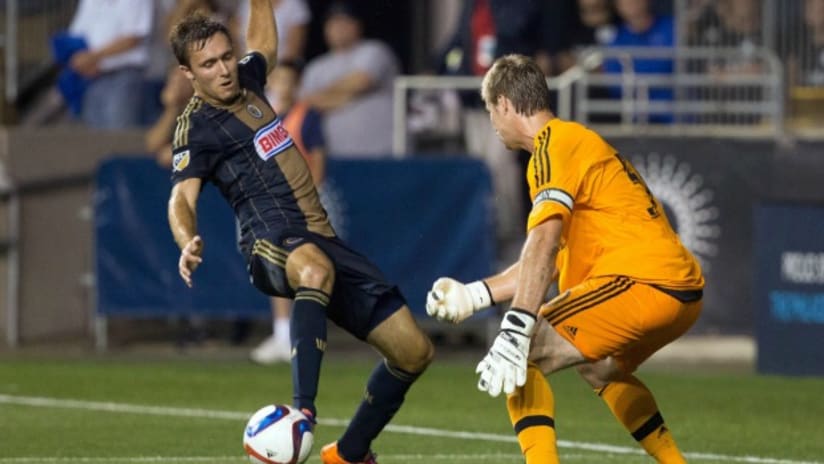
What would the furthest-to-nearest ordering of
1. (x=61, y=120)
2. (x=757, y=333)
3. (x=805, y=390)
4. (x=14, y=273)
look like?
(x=61, y=120) → (x=14, y=273) → (x=757, y=333) → (x=805, y=390)

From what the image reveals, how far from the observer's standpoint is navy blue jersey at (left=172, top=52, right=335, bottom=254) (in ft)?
30.8

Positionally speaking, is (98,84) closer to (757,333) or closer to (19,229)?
(19,229)

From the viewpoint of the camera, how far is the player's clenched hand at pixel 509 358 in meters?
7.45

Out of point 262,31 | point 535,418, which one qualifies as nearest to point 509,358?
point 535,418

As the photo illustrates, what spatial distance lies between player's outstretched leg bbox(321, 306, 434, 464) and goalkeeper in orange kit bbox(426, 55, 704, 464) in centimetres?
111

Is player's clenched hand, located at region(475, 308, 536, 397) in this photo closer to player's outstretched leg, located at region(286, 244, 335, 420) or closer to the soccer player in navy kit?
player's outstretched leg, located at region(286, 244, 335, 420)

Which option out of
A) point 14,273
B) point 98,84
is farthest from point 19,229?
point 98,84

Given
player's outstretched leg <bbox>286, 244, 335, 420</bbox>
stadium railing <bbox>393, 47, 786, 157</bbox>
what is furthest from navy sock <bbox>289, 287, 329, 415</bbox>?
stadium railing <bbox>393, 47, 786, 157</bbox>

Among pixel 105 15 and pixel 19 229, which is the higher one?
pixel 105 15

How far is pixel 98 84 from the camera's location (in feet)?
59.8

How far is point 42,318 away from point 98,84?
2386 mm

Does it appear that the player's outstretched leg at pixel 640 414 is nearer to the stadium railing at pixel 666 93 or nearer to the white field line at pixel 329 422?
the white field line at pixel 329 422

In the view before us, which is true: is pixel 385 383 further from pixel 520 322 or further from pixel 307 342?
pixel 520 322

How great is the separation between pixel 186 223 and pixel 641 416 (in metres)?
2.40
